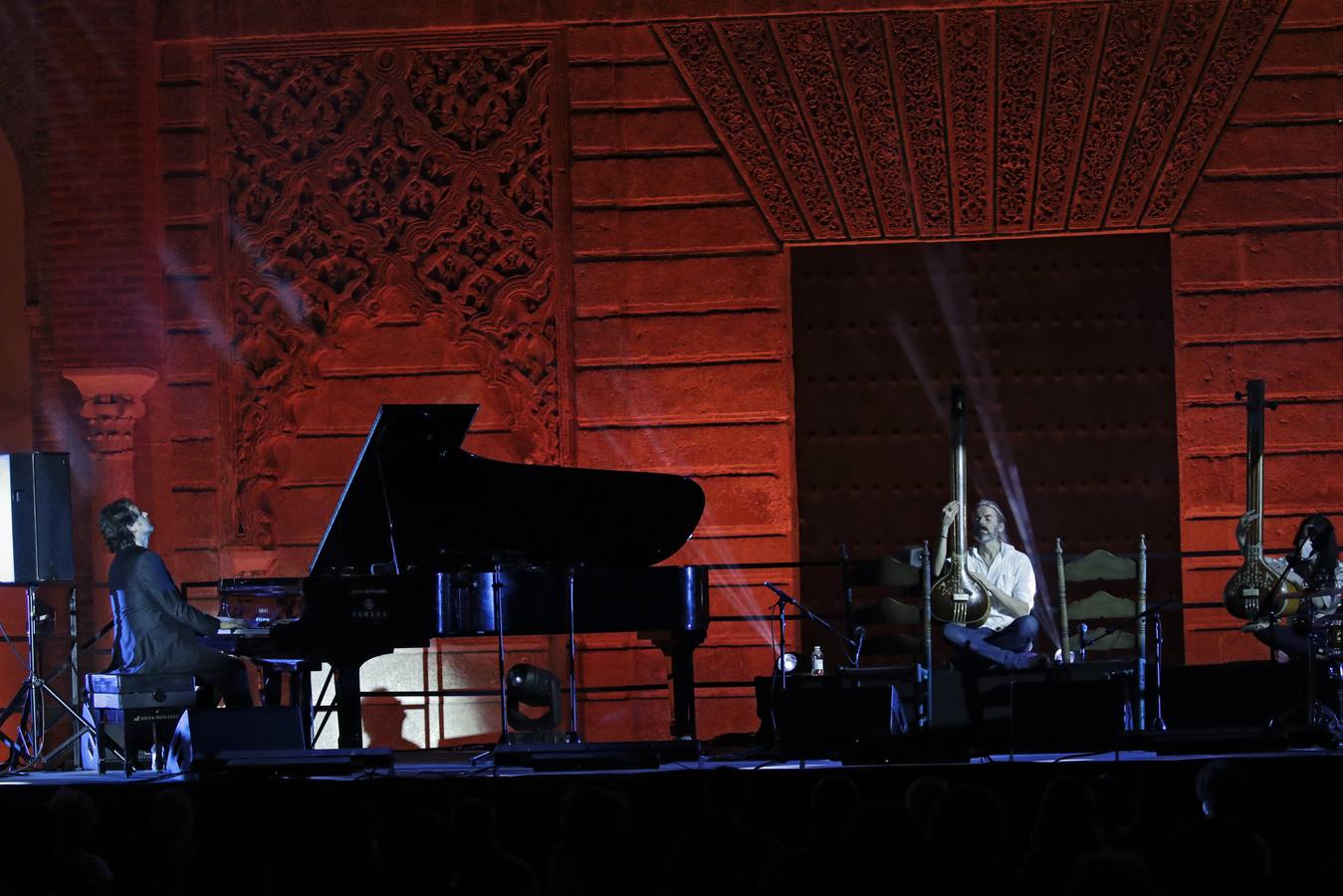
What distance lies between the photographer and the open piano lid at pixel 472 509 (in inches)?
259

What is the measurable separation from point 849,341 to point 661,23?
196 centimetres

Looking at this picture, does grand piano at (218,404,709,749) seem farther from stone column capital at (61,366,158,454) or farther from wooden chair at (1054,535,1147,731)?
stone column capital at (61,366,158,454)

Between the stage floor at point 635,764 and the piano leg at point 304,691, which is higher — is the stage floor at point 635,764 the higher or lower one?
the lower one

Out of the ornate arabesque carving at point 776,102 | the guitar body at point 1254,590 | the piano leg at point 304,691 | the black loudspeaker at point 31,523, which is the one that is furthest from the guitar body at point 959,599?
the black loudspeaker at point 31,523

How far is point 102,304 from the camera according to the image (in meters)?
8.98

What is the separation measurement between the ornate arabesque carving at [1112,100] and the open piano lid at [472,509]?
10.4ft

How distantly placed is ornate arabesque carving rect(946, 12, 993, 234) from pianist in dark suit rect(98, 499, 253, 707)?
14.7 ft

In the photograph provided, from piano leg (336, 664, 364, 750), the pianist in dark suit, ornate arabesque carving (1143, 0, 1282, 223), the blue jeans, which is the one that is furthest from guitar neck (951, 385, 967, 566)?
the pianist in dark suit

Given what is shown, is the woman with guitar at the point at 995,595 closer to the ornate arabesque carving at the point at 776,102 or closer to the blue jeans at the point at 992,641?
the blue jeans at the point at 992,641

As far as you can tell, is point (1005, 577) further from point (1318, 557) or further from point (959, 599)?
point (1318, 557)

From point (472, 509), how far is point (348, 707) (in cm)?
94

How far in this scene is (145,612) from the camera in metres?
6.81

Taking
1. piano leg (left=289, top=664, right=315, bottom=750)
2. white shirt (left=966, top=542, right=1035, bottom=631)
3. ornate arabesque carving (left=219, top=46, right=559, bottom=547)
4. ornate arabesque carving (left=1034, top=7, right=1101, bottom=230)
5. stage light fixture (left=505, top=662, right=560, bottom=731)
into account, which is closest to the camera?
piano leg (left=289, top=664, right=315, bottom=750)

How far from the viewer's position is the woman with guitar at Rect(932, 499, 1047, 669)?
7.24 meters
